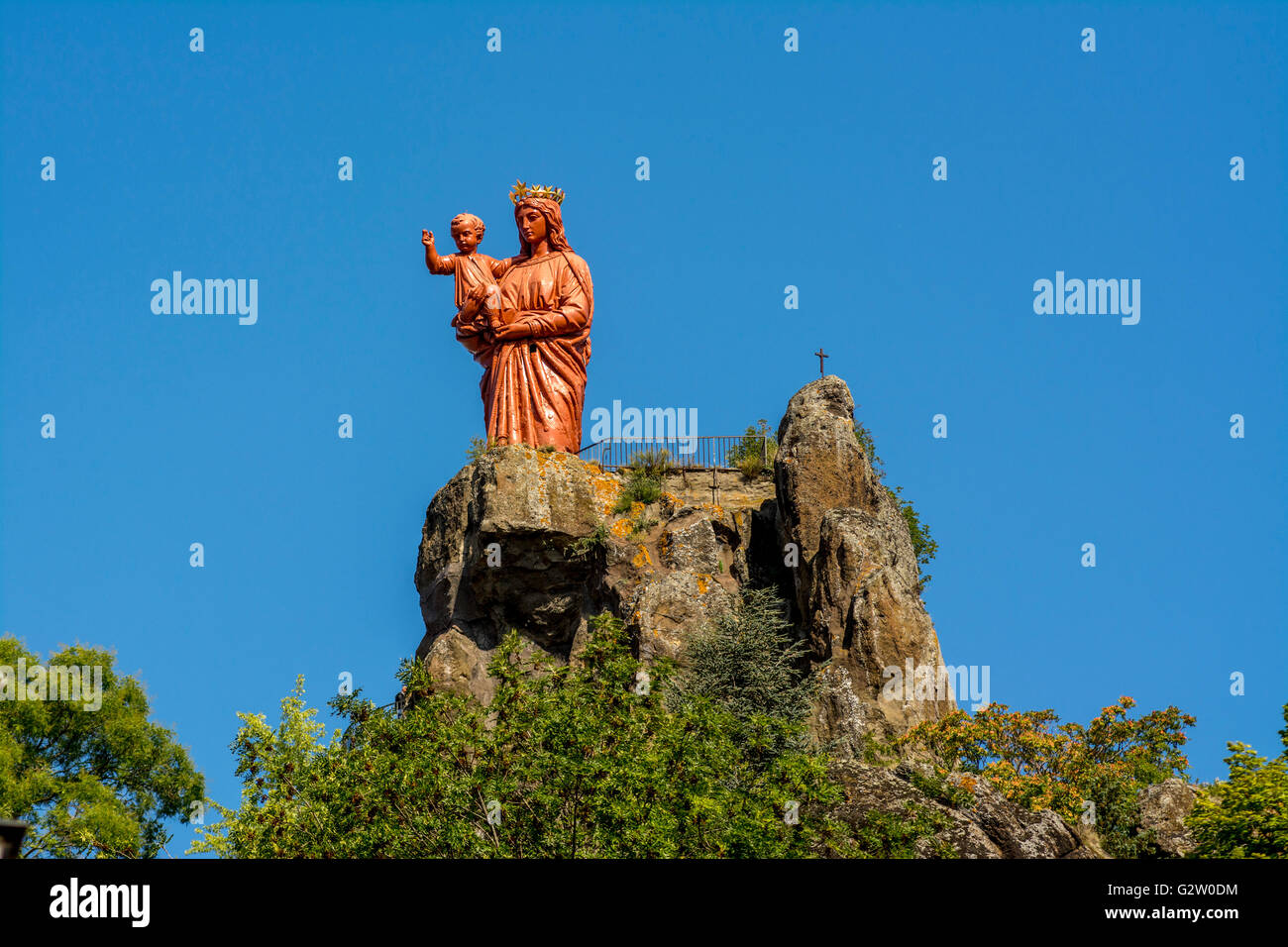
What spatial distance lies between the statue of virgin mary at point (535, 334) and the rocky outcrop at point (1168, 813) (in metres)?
13.0

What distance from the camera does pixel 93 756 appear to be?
4044cm

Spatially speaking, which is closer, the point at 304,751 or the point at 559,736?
the point at 559,736

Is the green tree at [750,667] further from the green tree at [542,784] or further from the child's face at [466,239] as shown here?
the child's face at [466,239]

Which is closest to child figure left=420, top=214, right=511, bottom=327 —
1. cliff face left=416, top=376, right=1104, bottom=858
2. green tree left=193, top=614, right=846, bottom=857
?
cliff face left=416, top=376, right=1104, bottom=858

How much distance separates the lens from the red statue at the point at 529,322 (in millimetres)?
36688

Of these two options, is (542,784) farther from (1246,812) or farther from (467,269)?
(467,269)

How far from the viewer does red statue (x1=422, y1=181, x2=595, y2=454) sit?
1444 inches

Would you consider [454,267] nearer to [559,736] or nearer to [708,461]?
[708,461]

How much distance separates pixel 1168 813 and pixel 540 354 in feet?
48.7

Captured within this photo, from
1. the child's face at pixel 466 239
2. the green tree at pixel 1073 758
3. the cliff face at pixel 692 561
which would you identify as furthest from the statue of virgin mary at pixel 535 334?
the green tree at pixel 1073 758

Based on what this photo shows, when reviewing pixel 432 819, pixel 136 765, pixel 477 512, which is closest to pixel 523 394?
pixel 477 512

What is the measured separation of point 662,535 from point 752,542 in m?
1.74

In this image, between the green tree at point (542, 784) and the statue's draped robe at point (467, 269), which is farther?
the statue's draped robe at point (467, 269)
